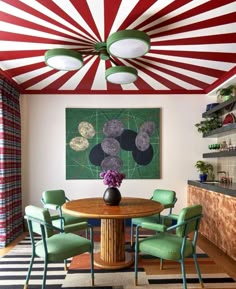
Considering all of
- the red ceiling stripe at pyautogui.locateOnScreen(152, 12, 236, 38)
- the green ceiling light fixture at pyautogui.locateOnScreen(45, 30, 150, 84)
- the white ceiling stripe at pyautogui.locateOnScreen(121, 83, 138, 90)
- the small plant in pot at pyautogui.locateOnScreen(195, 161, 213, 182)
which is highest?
the red ceiling stripe at pyautogui.locateOnScreen(152, 12, 236, 38)

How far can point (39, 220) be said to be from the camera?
225cm

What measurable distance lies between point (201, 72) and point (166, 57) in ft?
2.56

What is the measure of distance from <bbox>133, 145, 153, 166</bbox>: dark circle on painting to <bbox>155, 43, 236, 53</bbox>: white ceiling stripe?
2.01m

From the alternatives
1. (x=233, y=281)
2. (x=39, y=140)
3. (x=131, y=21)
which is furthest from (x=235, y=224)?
(x=39, y=140)

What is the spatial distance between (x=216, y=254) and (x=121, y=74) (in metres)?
2.55

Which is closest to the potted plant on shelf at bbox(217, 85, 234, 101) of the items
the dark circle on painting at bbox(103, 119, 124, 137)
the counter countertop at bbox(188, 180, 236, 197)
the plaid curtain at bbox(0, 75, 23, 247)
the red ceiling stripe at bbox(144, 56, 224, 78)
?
the red ceiling stripe at bbox(144, 56, 224, 78)

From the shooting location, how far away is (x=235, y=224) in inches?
116

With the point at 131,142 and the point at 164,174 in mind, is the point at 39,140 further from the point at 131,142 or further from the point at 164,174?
the point at 164,174

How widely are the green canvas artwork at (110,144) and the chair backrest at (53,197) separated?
794 mm

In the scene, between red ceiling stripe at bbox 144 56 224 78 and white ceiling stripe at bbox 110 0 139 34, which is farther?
red ceiling stripe at bbox 144 56 224 78

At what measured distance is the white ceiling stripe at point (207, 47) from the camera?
2730 mm

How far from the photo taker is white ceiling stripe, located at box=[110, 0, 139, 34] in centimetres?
202

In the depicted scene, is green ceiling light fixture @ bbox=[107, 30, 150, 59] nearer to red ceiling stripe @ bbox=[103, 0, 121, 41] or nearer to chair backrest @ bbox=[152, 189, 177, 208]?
red ceiling stripe @ bbox=[103, 0, 121, 41]

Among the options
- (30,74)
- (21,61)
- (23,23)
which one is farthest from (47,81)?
(23,23)
